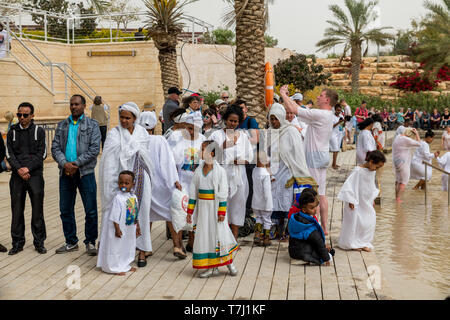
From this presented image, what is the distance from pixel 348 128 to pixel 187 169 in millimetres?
17563

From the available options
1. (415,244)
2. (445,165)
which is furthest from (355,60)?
(415,244)

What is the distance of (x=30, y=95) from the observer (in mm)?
18672

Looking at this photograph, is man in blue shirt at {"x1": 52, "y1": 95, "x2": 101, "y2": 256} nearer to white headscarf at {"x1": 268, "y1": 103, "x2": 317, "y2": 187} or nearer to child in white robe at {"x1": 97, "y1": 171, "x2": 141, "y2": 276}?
child in white robe at {"x1": 97, "y1": 171, "x2": 141, "y2": 276}

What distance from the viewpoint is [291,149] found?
720 centimetres

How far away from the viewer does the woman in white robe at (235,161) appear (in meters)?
6.93

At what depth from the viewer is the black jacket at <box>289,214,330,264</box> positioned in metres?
6.29

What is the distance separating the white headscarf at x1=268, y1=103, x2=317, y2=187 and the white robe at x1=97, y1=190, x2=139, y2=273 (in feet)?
6.88

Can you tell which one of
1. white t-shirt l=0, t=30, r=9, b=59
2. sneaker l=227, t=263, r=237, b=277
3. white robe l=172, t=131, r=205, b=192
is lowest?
sneaker l=227, t=263, r=237, b=277

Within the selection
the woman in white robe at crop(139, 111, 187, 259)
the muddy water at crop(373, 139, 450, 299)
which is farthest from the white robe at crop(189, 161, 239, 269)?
the muddy water at crop(373, 139, 450, 299)

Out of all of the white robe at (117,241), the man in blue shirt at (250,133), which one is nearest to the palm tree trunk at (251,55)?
the man in blue shirt at (250,133)

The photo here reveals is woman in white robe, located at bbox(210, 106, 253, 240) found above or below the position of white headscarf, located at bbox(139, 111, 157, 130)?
below

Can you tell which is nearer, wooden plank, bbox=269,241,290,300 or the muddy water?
wooden plank, bbox=269,241,290,300

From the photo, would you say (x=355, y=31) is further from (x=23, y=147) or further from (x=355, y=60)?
(x=23, y=147)

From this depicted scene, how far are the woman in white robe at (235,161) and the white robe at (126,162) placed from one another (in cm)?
90
